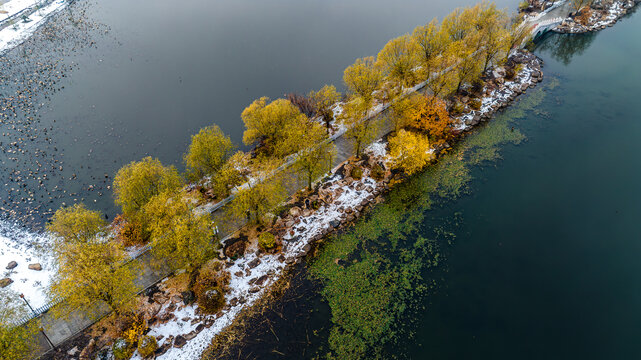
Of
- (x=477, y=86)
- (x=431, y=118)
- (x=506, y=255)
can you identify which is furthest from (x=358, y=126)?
(x=477, y=86)

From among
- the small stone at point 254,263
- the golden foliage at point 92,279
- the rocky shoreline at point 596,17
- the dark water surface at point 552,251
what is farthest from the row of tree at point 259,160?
the rocky shoreline at point 596,17

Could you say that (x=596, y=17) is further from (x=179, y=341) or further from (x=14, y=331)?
(x=14, y=331)

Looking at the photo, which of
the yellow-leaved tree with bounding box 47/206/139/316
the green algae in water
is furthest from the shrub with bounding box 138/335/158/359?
the green algae in water

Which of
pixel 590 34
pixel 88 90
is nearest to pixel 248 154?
pixel 88 90

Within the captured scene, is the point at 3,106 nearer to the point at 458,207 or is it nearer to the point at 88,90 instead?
the point at 88,90

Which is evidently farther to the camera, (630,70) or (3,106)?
(630,70)

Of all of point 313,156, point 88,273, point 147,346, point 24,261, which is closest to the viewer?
point 88,273

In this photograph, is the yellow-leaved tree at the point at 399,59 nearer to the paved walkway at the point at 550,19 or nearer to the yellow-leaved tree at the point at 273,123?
the yellow-leaved tree at the point at 273,123
